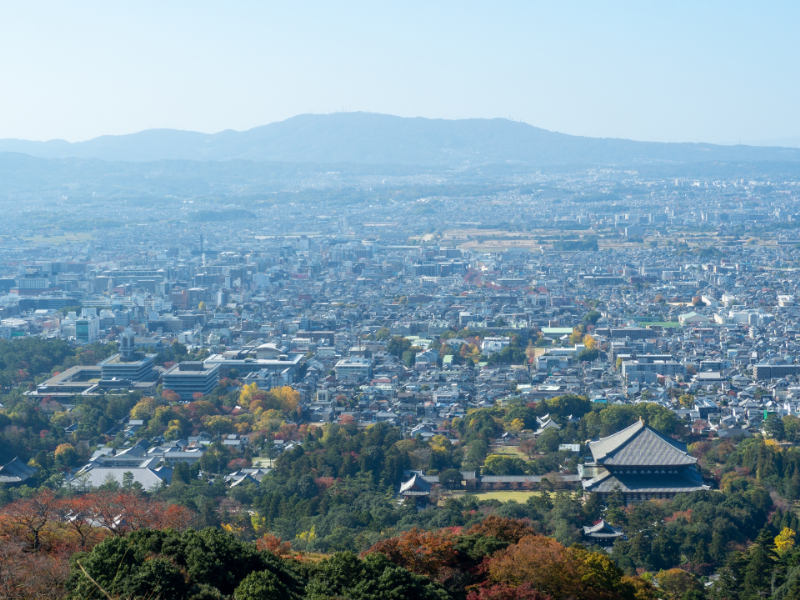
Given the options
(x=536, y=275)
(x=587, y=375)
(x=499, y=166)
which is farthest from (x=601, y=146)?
(x=587, y=375)

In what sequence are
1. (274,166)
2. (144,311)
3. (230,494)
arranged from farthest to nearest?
(274,166), (144,311), (230,494)

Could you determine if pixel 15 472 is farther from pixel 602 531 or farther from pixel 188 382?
pixel 602 531

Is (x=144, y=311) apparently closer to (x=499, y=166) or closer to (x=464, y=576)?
(x=464, y=576)

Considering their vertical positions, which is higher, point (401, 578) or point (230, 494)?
point (401, 578)

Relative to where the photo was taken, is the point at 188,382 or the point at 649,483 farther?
the point at 188,382

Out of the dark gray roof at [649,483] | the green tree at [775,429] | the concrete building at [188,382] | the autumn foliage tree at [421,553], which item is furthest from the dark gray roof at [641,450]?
the concrete building at [188,382]

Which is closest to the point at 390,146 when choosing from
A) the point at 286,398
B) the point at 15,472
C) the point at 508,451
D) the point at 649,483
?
the point at 286,398

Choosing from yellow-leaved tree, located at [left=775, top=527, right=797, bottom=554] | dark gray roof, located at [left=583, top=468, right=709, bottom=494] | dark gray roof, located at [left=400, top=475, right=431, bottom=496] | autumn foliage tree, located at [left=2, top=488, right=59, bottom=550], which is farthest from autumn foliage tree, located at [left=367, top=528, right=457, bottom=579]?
dark gray roof, located at [left=583, top=468, right=709, bottom=494]
